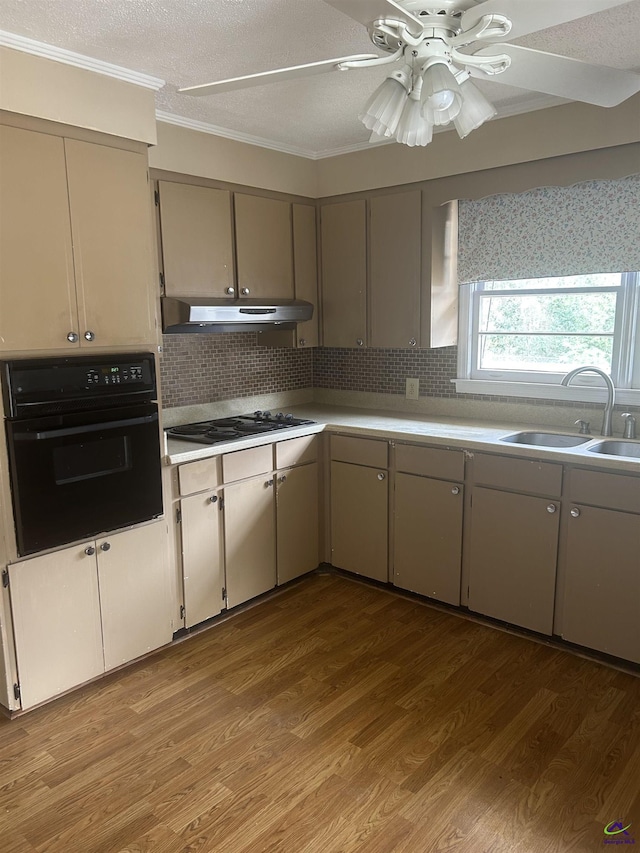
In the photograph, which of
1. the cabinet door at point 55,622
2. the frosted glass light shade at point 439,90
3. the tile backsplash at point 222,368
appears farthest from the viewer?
the tile backsplash at point 222,368

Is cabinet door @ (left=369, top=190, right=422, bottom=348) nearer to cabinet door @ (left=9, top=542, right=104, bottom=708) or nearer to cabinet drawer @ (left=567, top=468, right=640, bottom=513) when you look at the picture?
cabinet drawer @ (left=567, top=468, right=640, bottom=513)

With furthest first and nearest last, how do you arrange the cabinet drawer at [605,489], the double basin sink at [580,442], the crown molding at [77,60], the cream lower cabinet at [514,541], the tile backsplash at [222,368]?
the tile backsplash at [222,368]
the double basin sink at [580,442]
the cream lower cabinet at [514,541]
the cabinet drawer at [605,489]
the crown molding at [77,60]

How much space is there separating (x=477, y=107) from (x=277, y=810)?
2171mm

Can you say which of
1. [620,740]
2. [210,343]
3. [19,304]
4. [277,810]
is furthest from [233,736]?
[210,343]

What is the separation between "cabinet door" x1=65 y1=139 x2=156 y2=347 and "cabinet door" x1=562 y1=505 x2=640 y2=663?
204 cm

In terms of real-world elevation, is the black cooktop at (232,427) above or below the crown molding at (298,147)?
below

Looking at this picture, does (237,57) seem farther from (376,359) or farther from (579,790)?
(579,790)

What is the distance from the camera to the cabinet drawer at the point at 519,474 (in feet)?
9.06

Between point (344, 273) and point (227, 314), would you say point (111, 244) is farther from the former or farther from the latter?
point (344, 273)

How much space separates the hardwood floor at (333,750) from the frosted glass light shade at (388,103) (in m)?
2.05

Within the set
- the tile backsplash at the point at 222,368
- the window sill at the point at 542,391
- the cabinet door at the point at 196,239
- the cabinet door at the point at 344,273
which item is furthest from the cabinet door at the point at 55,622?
the window sill at the point at 542,391

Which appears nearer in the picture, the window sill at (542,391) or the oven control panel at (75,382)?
the oven control panel at (75,382)

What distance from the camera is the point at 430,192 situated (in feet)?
11.2

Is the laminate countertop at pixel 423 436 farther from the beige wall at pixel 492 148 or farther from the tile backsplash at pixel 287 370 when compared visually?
the beige wall at pixel 492 148
